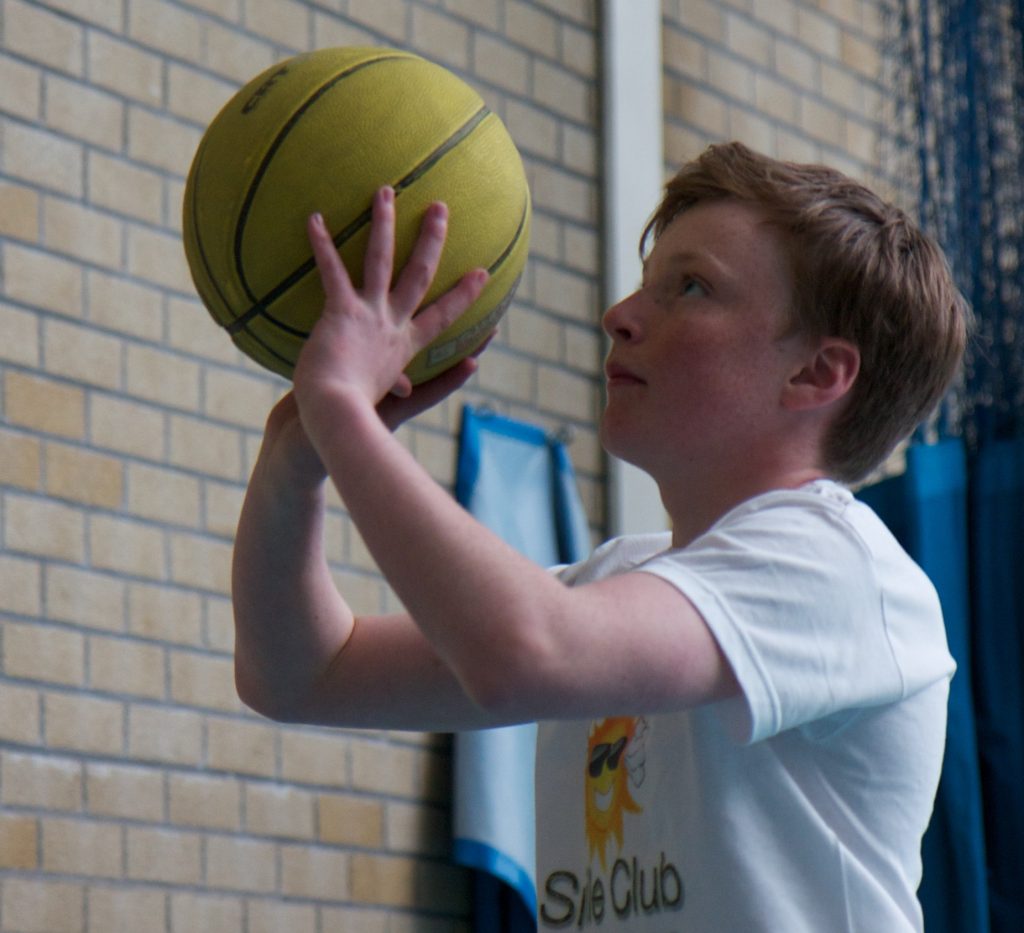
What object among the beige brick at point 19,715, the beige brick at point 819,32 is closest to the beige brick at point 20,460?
the beige brick at point 19,715

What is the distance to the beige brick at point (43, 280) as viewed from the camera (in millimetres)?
3297

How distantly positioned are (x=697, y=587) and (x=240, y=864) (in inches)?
84.6

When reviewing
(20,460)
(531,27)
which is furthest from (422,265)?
(531,27)

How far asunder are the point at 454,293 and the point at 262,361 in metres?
0.27

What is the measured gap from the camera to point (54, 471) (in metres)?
3.31

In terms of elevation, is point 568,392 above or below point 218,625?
above

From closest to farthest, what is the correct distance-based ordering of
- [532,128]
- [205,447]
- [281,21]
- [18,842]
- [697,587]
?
[697,587]
[18,842]
[205,447]
[281,21]
[532,128]

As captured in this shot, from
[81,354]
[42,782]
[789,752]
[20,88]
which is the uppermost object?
[20,88]

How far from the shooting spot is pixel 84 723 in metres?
3.30

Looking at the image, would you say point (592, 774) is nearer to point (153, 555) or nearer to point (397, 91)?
point (397, 91)

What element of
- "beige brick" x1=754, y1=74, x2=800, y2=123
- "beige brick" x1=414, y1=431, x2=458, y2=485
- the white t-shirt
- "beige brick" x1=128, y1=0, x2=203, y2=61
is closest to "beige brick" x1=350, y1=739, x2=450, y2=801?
"beige brick" x1=414, y1=431, x2=458, y2=485

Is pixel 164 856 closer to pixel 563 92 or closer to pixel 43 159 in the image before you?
pixel 43 159

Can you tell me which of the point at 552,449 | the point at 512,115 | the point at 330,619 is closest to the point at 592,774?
the point at 330,619

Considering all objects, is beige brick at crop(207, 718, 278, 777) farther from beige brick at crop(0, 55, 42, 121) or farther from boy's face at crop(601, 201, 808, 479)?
boy's face at crop(601, 201, 808, 479)
